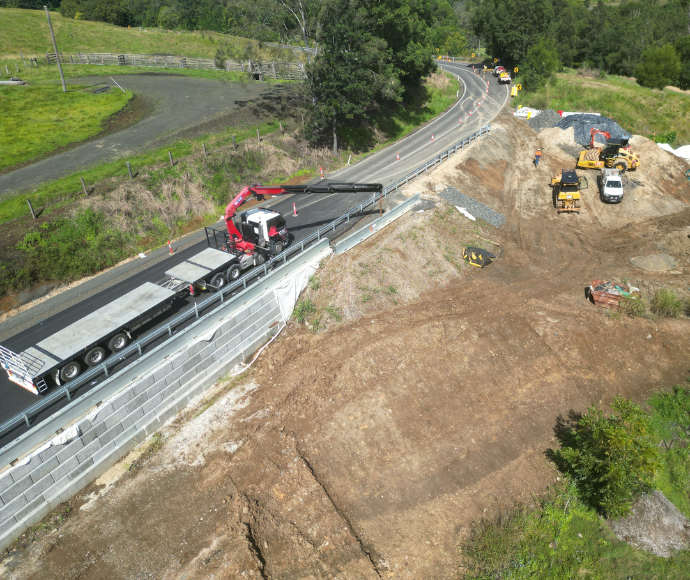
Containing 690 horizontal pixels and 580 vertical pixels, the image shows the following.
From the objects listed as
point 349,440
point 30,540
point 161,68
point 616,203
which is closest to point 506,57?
point 616,203

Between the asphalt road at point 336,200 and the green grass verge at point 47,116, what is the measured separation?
1741 cm

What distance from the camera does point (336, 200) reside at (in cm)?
3366

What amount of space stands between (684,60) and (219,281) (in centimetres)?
8431

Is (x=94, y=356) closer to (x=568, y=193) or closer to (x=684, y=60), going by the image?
(x=568, y=193)

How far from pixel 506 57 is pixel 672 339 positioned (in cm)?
6810

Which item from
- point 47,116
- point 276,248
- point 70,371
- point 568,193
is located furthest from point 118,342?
point 568,193

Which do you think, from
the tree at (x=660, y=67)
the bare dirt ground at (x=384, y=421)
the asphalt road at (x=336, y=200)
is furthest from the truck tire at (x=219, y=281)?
the tree at (x=660, y=67)

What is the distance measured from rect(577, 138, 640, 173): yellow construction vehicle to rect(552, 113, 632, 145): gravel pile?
12.5 ft

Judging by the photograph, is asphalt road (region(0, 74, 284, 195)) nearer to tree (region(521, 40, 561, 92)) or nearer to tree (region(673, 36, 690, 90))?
tree (region(521, 40, 561, 92))

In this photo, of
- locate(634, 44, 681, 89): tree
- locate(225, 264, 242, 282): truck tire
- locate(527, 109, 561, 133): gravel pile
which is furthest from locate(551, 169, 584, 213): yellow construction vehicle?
locate(634, 44, 681, 89): tree

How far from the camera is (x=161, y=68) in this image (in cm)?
5775

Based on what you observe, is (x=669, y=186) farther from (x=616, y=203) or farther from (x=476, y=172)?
(x=476, y=172)

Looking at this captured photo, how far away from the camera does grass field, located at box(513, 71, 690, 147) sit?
51656mm

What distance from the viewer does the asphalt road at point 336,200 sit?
19.9m
